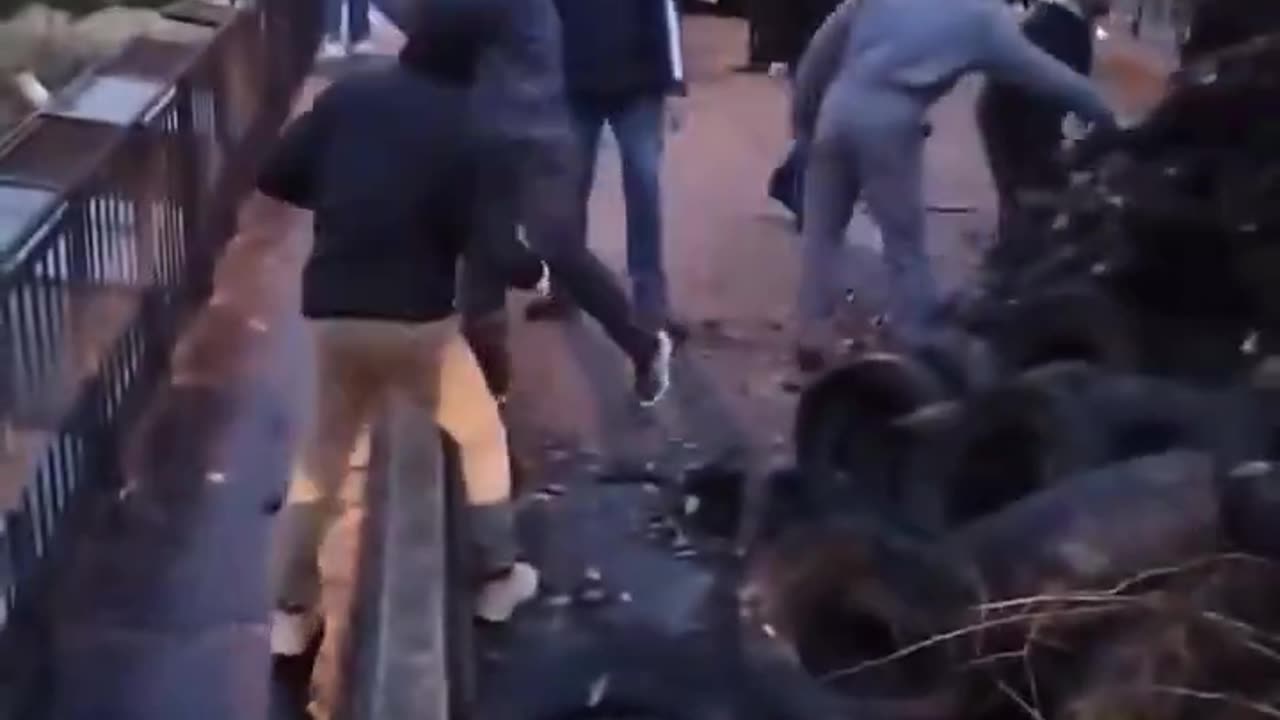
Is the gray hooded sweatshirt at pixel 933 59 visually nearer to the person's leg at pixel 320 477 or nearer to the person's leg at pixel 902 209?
the person's leg at pixel 902 209

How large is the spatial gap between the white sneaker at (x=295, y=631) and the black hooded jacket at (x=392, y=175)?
2.26 ft

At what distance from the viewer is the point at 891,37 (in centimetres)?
739

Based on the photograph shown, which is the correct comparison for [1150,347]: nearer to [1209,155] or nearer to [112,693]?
[1209,155]

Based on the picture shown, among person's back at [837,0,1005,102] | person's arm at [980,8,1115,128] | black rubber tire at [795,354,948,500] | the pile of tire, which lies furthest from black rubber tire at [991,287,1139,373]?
person's back at [837,0,1005,102]

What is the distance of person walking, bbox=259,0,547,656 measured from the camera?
478 centimetres

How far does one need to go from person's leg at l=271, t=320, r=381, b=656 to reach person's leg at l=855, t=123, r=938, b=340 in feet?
9.34

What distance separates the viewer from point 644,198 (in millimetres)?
8164

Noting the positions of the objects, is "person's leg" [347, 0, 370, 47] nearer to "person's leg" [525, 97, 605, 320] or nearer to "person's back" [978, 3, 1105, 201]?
"person's back" [978, 3, 1105, 201]

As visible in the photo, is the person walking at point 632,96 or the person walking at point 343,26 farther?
the person walking at point 343,26

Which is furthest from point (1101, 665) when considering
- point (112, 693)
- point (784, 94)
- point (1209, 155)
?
point (784, 94)

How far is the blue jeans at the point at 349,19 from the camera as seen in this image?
48.8 ft

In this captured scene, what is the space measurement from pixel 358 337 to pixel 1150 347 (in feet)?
8.52

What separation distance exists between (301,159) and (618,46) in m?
3.08

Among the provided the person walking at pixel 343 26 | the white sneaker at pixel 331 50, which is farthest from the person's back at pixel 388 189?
the person walking at pixel 343 26
